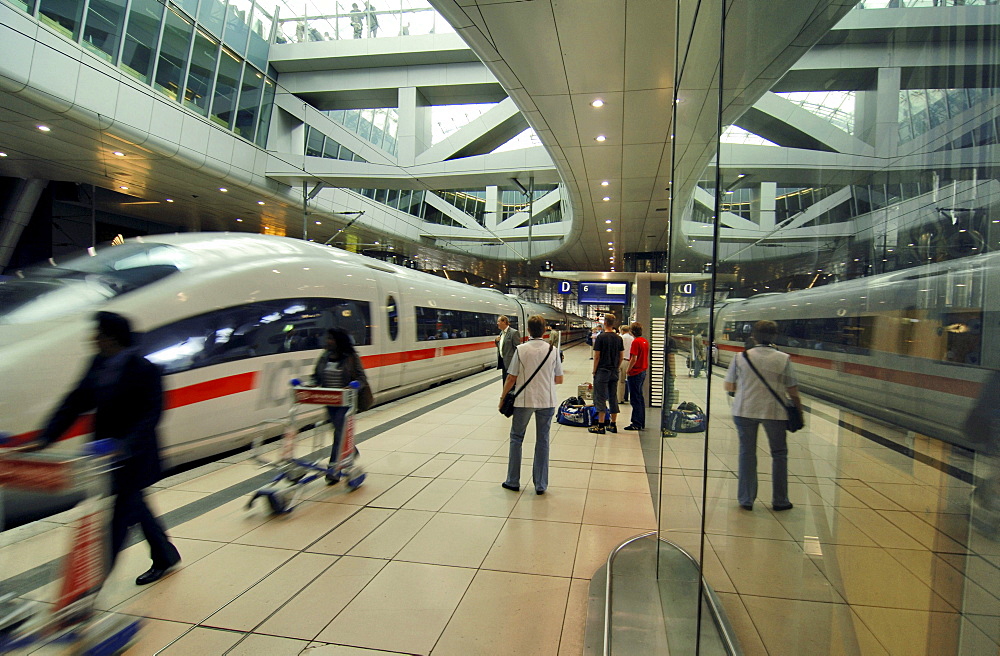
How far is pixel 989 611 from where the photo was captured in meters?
0.56

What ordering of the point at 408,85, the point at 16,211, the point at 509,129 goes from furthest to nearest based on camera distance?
1. the point at 509,129
2. the point at 408,85
3. the point at 16,211

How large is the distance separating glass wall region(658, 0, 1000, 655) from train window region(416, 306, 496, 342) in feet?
33.6

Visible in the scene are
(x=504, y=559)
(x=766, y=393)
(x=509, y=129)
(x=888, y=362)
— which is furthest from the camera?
(x=509, y=129)

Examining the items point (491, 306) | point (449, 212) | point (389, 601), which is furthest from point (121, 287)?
point (449, 212)

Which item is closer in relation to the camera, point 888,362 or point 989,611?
point 989,611

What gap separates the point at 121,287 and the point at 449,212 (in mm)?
28074

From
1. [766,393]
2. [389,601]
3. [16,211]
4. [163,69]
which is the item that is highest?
[163,69]

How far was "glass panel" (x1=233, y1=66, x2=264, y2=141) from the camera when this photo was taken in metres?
18.2

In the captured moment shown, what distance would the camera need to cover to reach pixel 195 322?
5.62 m

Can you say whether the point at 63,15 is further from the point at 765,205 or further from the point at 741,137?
the point at 765,205

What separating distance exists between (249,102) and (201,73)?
9.03 ft

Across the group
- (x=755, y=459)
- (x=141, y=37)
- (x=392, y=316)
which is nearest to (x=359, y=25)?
(x=141, y=37)

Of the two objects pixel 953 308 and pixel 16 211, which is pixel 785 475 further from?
pixel 16 211

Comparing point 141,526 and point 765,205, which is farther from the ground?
point 765,205
